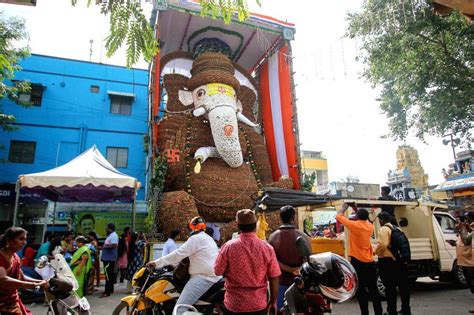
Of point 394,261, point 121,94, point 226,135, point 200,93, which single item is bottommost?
point 394,261

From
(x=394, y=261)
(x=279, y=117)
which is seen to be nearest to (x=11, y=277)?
(x=394, y=261)

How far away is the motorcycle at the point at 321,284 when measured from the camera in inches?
81.7

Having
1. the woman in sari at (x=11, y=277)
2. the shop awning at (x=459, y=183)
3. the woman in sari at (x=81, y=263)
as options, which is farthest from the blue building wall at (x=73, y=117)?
the shop awning at (x=459, y=183)

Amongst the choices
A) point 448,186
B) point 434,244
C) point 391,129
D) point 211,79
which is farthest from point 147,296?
point 448,186

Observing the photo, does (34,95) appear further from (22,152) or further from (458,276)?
(458,276)

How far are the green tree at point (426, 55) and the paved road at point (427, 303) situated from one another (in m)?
5.35

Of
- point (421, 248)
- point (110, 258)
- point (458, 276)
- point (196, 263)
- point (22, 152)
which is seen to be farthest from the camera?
point (22, 152)

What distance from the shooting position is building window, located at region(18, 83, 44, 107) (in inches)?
572

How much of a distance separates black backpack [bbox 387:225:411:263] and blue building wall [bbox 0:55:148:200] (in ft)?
39.6

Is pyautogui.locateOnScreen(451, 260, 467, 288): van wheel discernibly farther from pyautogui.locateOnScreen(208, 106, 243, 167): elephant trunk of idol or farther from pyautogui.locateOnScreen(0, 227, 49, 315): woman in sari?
pyautogui.locateOnScreen(0, 227, 49, 315): woman in sari

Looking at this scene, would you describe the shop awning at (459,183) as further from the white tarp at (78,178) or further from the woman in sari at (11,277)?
the woman in sari at (11,277)

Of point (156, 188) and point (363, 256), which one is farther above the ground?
point (156, 188)

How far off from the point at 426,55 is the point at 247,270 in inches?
375

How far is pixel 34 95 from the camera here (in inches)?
578
